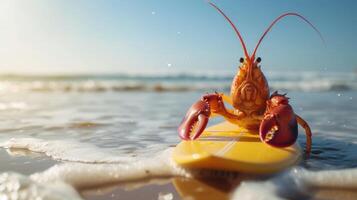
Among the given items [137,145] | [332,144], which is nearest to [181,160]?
[137,145]

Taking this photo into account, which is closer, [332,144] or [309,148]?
[309,148]

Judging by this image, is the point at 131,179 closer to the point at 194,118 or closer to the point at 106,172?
the point at 106,172

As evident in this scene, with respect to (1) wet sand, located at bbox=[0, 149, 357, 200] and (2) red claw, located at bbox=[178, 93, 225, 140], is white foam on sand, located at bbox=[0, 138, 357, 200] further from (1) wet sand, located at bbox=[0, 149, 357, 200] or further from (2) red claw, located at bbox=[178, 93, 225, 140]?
(2) red claw, located at bbox=[178, 93, 225, 140]

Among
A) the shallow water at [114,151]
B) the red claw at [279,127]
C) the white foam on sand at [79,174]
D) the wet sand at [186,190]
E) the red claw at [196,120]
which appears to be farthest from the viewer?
the red claw at [196,120]

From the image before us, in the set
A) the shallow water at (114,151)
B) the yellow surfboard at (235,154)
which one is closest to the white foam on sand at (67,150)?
the shallow water at (114,151)

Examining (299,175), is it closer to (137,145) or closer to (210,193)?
(210,193)

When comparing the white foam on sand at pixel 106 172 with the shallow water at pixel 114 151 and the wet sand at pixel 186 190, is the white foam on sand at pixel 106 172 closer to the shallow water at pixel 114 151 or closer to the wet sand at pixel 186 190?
the shallow water at pixel 114 151
